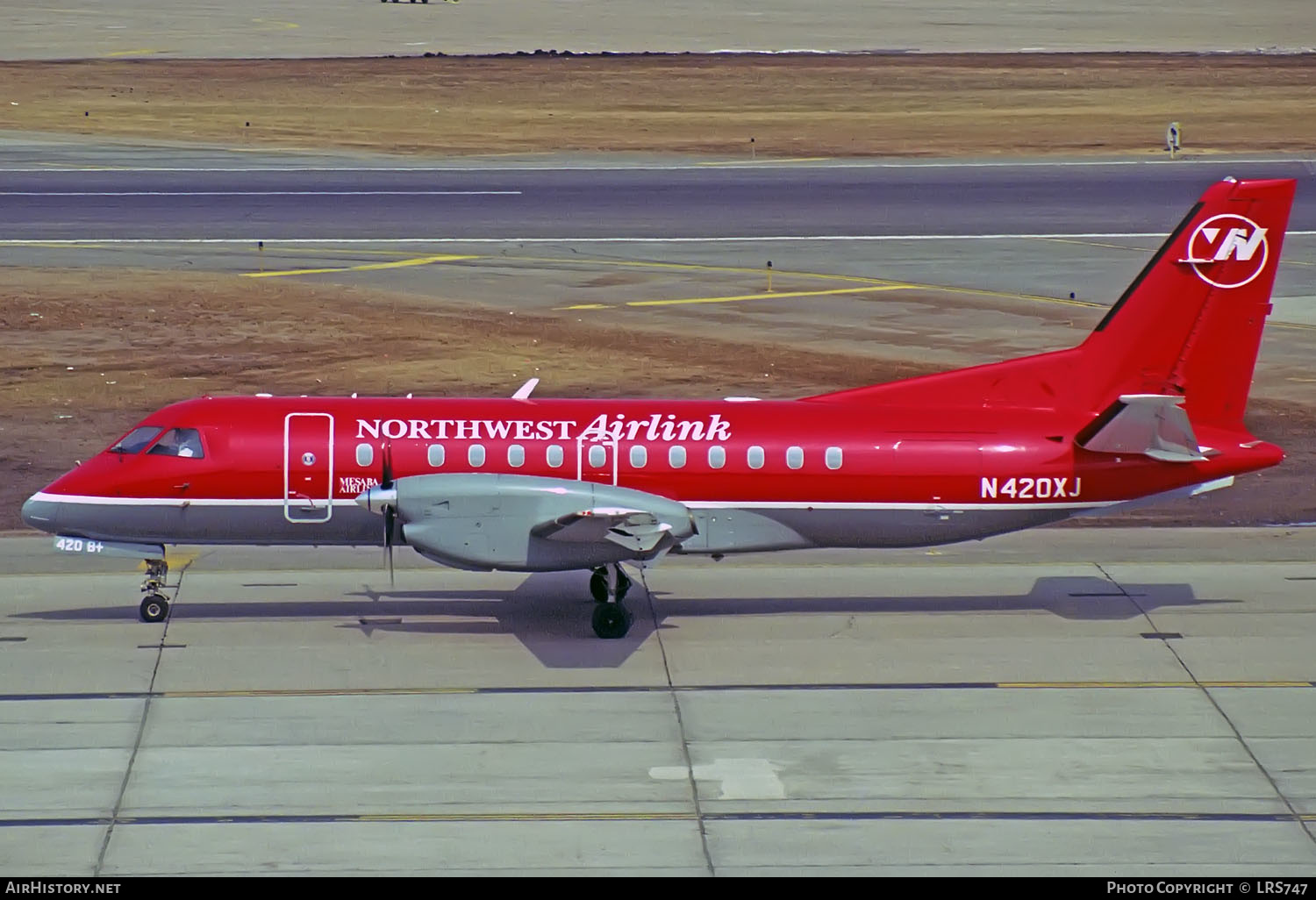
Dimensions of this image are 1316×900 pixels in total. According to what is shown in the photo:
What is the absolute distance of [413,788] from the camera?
18.2m

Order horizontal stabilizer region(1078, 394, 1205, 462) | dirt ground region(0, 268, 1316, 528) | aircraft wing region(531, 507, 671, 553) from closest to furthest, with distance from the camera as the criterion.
→ aircraft wing region(531, 507, 671, 553)
horizontal stabilizer region(1078, 394, 1205, 462)
dirt ground region(0, 268, 1316, 528)

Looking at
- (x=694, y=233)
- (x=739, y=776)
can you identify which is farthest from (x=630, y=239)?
(x=739, y=776)

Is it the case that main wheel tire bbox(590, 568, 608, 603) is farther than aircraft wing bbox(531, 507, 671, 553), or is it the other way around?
main wheel tire bbox(590, 568, 608, 603)

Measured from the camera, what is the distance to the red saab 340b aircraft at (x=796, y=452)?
76.1 feet

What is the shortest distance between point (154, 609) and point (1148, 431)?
14.0 meters

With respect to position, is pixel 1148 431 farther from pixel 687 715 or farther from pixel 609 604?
pixel 609 604

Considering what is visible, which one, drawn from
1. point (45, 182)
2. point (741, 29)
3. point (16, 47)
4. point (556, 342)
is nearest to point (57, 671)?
point (556, 342)

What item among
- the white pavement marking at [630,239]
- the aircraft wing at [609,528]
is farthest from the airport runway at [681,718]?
the white pavement marking at [630,239]

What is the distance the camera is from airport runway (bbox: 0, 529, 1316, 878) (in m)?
16.9

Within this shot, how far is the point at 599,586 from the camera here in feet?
78.0

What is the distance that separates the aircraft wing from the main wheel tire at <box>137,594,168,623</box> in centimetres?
573

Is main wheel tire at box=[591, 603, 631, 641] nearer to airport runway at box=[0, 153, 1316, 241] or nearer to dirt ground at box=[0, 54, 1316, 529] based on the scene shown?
dirt ground at box=[0, 54, 1316, 529]

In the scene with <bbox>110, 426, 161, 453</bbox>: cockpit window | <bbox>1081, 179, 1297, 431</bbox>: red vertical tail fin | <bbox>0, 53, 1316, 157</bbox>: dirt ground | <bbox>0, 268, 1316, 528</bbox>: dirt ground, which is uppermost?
<bbox>0, 53, 1316, 157</bbox>: dirt ground

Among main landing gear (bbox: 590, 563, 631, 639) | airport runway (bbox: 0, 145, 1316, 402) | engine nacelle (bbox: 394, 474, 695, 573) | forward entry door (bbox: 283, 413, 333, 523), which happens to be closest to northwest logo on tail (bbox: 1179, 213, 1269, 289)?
engine nacelle (bbox: 394, 474, 695, 573)
